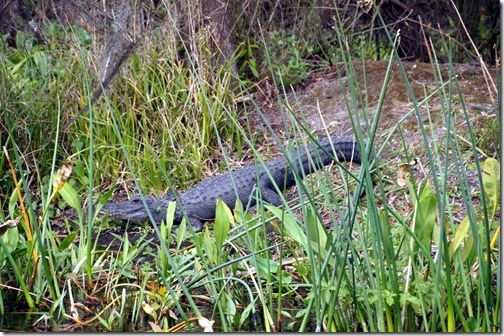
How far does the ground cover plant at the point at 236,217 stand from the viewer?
2451 mm

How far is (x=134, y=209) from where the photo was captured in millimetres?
4648

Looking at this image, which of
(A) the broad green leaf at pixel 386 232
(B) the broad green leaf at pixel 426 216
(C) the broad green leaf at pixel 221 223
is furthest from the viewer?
(C) the broad green leaf at pixel 221 223

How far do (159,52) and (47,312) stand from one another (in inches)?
115

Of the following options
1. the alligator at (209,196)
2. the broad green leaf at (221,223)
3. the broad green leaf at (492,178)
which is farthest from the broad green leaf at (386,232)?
the alligator at (209,196)

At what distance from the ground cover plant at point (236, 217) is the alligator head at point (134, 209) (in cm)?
7

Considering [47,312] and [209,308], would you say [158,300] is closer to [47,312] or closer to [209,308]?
[209,308]

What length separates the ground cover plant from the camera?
2451mm

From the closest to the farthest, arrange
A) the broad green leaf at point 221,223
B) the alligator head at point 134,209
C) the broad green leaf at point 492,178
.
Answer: the broad green leaf at point 492,178
the broad green leaf at point 221,223
the alligator head at point 134,209

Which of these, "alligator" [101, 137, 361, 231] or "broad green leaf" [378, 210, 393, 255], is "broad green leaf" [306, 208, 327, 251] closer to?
"broad green leaf" [378, 210, 393, 255]

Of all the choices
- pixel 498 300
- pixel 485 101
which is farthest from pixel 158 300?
pixel 485 101

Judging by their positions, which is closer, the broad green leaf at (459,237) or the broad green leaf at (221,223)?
the broad green leaf at (459,237)

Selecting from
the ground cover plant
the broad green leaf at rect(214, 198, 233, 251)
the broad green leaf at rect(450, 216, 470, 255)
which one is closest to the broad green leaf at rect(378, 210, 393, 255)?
the ground cover plant

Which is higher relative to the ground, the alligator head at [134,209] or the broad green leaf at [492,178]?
the broad green leaf at [492,178]

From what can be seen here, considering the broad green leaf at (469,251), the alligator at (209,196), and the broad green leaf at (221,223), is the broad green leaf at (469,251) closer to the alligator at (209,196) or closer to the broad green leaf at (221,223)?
the broad green leaf at (221,223)
